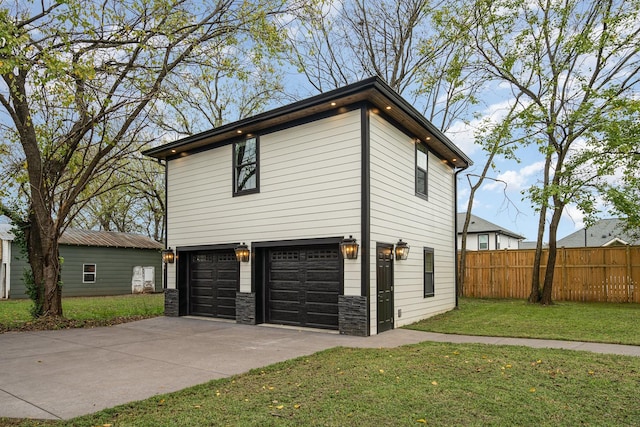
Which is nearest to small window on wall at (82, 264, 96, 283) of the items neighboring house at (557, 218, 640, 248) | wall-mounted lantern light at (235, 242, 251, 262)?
wall-mounted lantern light at (235, 242, 251, 262)

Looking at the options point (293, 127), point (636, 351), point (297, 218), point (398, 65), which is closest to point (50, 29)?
point (293, 127)

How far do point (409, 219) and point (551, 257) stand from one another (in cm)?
668

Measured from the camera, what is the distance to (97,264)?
21.2 metres

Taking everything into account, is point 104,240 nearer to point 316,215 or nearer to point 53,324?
point 53,324

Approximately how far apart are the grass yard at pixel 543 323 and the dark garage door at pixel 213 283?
15.1ft

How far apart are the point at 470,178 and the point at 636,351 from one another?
1376 cm

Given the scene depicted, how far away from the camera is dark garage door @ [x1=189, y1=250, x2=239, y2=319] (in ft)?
35.9

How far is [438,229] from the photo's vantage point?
12.3 m

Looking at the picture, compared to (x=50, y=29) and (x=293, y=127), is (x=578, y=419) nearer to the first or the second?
(x=293, y=127)

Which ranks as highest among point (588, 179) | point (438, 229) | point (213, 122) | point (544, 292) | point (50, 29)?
point (213, 122)

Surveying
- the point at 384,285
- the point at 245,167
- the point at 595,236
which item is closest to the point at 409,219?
the point at 384,285

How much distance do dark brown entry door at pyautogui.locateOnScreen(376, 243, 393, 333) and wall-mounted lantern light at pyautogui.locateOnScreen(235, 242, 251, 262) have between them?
3.23 metres

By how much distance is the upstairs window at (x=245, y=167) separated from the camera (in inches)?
408

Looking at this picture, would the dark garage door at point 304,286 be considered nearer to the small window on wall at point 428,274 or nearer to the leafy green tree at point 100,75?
the small window on wall at point 428,274
